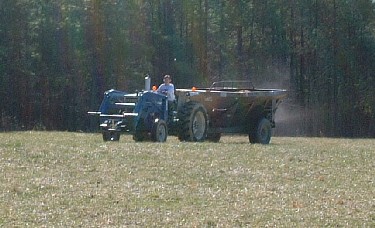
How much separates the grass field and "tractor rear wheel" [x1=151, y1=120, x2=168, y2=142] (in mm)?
3091

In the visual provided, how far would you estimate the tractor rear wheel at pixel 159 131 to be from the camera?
22.2 metres

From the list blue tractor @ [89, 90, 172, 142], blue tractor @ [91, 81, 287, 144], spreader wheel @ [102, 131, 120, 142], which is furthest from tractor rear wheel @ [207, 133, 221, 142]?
spreader wheel @ [102, 131, 120, 142]

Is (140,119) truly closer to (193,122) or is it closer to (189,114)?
(189,114)

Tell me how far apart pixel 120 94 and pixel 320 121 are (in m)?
26.0

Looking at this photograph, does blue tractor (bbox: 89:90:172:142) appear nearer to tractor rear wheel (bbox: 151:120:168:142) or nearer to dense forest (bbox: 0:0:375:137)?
tractor rear wheel (bbox: 151:120:168:142)

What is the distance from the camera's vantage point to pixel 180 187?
13.0 meters

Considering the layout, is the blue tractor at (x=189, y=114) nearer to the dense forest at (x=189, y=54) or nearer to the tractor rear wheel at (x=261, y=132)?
the tractor rear wheel at (x=261, y=132)

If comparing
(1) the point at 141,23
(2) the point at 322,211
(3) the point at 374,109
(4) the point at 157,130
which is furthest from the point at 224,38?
(2) the point at 322,211

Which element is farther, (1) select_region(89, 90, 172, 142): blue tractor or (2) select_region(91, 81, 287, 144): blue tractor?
(2) select_region(91, 81, 287, 144): blue tractor

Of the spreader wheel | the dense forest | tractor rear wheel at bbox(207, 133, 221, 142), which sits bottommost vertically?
tractor rear wheel at bbox(207, 133, 221, 142)

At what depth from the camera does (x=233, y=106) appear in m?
25.6

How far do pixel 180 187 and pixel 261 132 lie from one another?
45.1 feet

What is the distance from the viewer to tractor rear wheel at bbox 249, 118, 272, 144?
26.3 meters

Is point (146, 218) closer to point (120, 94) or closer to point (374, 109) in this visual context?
point (120, 94)
